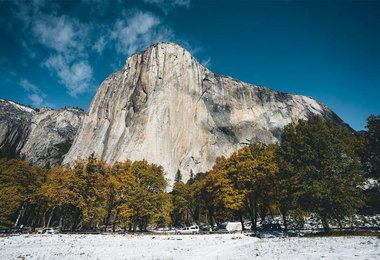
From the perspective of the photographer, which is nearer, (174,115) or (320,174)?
(320,174)

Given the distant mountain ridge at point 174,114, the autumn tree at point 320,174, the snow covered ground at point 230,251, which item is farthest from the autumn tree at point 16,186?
the distant mountain ridge at point 174,114

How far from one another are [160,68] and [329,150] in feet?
388

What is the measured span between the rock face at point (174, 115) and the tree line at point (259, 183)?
68037mm

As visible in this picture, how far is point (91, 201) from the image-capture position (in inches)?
1564

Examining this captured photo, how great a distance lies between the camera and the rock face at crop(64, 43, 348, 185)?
121500 millimetres

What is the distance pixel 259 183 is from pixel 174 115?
3774 inches

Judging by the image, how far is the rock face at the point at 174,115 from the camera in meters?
122

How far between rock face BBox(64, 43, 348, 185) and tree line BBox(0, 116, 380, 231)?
68037mm

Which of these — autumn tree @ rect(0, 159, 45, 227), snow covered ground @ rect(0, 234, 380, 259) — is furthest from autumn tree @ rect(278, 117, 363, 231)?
autumn tree @ rect(0, 159, 45, 227)

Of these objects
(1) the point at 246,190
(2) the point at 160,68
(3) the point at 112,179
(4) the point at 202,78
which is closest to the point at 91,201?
(3) the point at 112,179

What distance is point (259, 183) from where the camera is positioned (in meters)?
35.8

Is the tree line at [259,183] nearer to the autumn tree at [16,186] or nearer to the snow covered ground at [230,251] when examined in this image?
the autumn tree at [16,186]

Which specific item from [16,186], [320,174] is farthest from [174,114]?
[320,174]

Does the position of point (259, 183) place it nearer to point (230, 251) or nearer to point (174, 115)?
point (230, 251)
